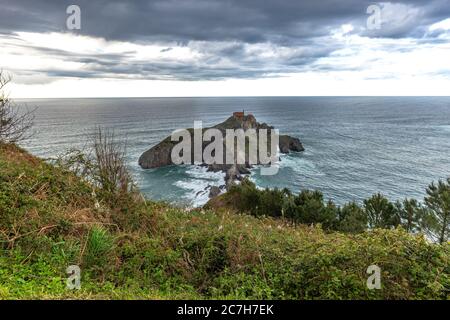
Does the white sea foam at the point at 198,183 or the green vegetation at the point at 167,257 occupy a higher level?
the green vegetation at the point at 167,257

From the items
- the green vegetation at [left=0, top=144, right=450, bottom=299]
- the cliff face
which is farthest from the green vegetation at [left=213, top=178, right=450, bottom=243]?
the cliff face

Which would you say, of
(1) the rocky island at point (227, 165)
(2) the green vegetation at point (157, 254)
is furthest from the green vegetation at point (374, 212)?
(1) the rocky island at point (227, 165)

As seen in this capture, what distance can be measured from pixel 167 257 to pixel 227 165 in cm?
5332

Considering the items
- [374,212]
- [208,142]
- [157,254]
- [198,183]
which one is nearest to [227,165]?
[198,183]

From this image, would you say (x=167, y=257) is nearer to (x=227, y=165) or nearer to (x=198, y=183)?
(x=198, y=183)

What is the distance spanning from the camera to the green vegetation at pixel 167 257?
5.14 meters

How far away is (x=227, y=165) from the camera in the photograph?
59.8 m

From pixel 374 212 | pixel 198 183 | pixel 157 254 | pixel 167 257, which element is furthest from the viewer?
pixel 198 183

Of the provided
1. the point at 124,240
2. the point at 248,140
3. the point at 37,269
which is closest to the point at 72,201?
the point at 124,240

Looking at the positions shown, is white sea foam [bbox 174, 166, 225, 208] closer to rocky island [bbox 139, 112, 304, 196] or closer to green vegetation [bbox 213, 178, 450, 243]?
rocky island [bbox 139, 112, 304, 196]

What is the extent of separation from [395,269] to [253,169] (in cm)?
5692

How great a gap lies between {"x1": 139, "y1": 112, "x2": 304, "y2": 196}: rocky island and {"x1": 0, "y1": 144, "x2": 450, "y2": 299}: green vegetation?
39831 millimetres

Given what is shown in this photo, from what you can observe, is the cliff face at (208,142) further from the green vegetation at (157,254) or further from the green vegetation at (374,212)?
the green vegetation at (157,254)

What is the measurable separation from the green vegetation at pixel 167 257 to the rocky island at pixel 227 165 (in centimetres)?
3983
